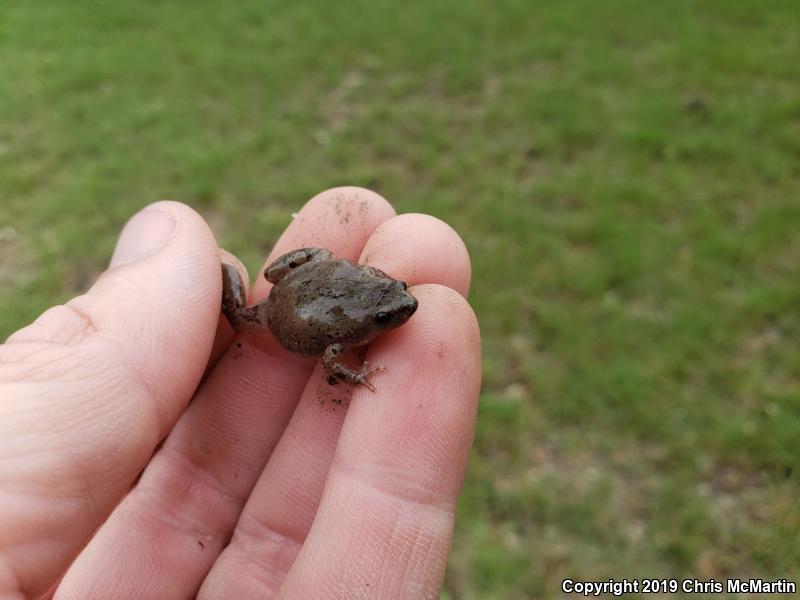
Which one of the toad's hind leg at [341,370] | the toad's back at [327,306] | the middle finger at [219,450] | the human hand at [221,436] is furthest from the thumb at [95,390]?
the middle finger at [219,450]

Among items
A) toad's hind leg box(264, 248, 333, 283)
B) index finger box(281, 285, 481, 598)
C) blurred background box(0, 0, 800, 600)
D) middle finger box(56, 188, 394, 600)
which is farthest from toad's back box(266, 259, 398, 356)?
blurred background box(0, 0, 800, 600)

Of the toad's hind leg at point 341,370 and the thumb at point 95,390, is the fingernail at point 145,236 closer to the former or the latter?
the thumb at point 95,390

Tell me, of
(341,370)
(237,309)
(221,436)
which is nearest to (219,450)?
(221,436)

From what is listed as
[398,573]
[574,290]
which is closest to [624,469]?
[574,290]

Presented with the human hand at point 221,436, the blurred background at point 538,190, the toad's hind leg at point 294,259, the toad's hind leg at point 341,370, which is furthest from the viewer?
the blurred background at point 538,190

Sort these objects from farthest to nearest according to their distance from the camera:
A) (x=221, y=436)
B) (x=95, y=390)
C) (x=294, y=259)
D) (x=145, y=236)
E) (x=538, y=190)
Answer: (x=538, y=190), (x=294, y=259), (x=221, y=436), (x=145, y=236), (x=95, y=390)

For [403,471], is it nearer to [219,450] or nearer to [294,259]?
[219,450]

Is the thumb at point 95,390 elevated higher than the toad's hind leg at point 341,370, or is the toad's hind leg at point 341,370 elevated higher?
the thumb at point 95,390
